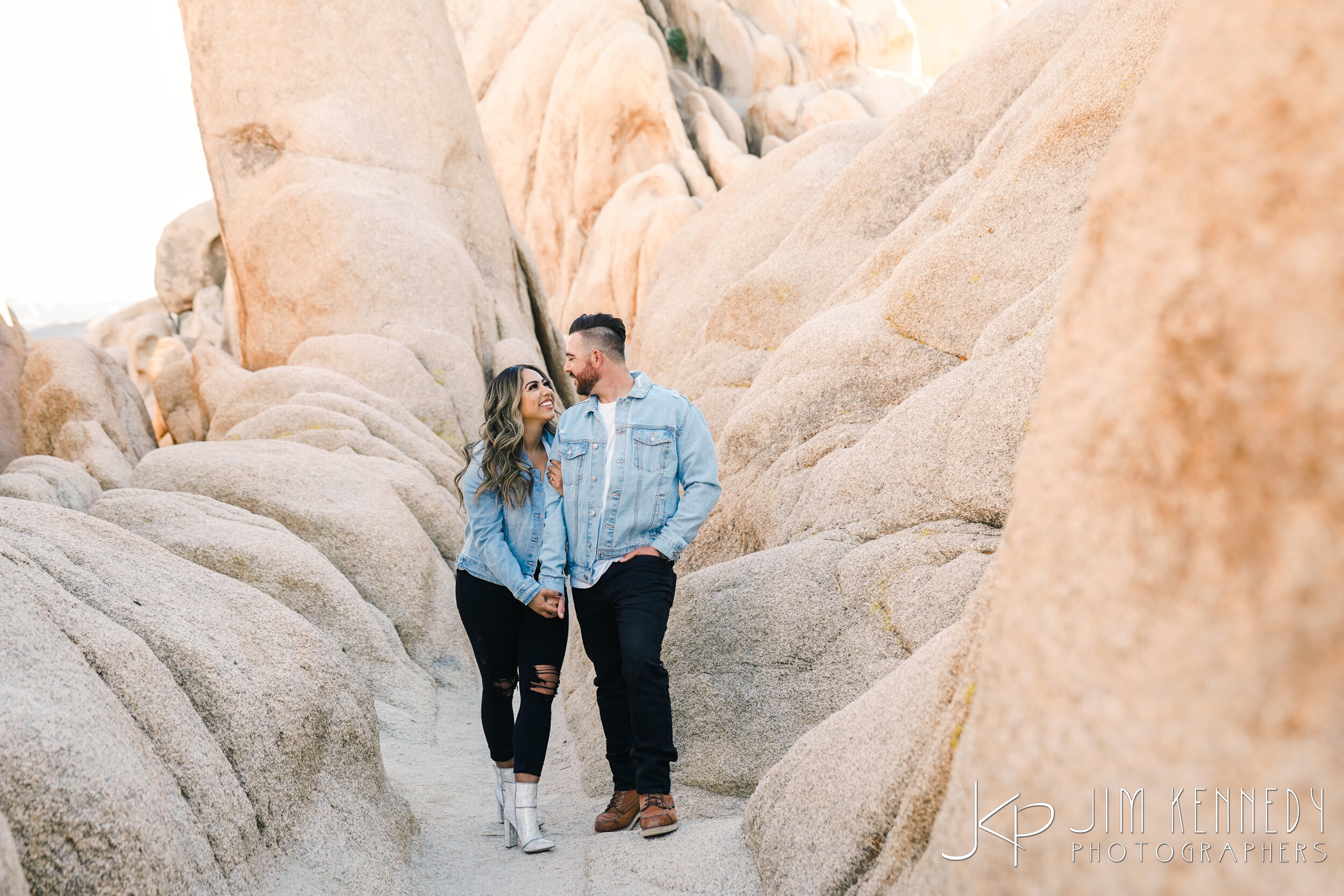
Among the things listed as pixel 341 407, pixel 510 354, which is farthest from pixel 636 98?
pixel 341 407

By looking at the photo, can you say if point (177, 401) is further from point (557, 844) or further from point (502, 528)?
point (557, 844)

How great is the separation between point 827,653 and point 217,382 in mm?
10312

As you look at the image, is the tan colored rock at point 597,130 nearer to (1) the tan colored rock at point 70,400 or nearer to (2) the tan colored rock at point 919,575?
(1) the tan colored rock at point 70,400

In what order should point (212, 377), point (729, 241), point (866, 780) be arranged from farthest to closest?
point (729, 241), point (212, 377), point (866, 780)

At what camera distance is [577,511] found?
4.78 m

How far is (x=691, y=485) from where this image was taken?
4.82 metres

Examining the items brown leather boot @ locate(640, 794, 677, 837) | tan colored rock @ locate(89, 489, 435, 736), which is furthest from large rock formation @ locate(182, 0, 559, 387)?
brown leather boot @ locate(640, 794, 677, 837)

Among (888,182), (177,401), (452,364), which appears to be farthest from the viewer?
(177,401)

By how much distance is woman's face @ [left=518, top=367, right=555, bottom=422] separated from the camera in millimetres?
5074

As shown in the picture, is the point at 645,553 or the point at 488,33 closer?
the point at 645,553

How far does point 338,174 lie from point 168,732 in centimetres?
1360

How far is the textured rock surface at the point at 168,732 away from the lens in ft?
8.70

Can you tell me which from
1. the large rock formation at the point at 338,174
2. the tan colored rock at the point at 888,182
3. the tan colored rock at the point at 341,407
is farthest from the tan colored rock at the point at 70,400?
the tan colored rock at the point at 888,182

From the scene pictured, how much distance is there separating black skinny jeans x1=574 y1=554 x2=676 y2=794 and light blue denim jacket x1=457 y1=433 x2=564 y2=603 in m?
0.27
